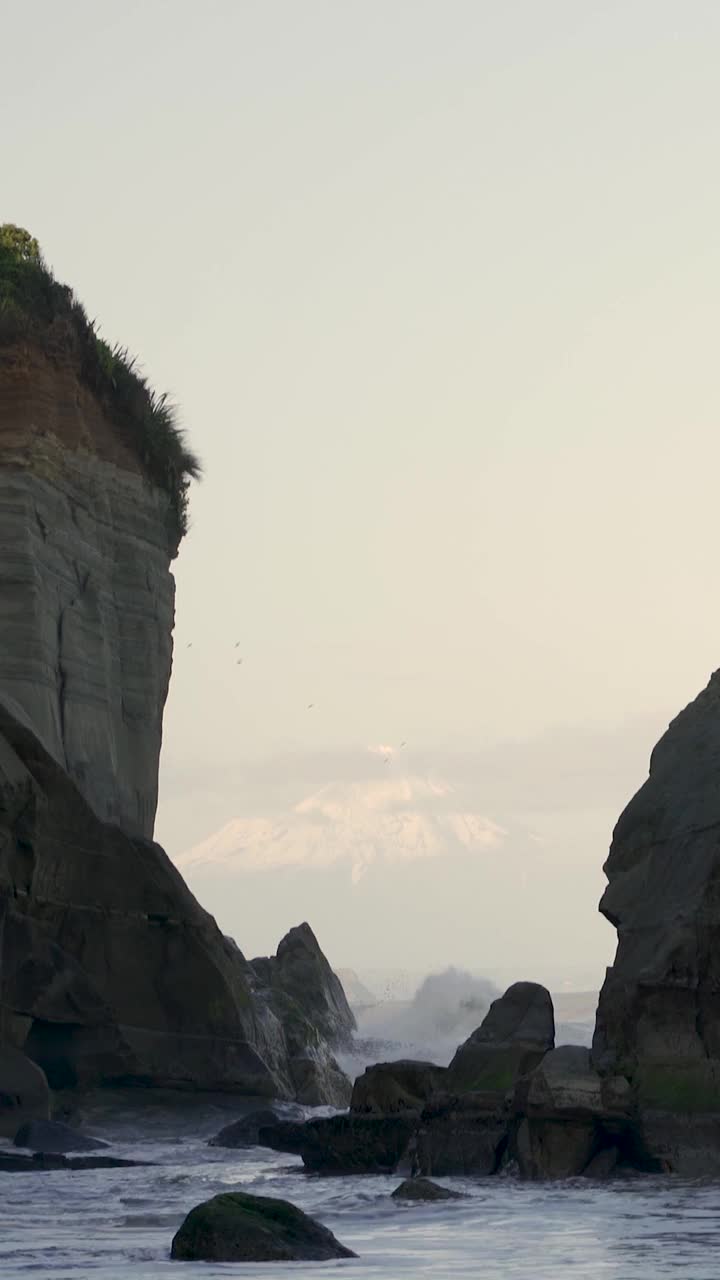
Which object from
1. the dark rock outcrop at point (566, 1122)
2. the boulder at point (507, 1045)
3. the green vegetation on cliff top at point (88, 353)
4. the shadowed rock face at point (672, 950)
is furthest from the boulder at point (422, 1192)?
the green vegetation on cliff top at point (88, 353)

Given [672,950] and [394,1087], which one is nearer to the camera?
[672,950]

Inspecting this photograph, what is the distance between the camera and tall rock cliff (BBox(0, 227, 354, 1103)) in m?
35.6

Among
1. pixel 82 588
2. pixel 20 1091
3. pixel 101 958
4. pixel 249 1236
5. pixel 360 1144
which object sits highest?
pixel 82 588

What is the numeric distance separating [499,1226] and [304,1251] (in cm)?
335

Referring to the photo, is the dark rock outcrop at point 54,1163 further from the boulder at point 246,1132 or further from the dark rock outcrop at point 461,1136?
the boulder at point 246,1132

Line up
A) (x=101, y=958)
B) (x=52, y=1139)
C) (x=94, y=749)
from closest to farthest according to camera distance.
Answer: (x=52, y=1139) < (x=101, y=958) < (x=94, y=749)

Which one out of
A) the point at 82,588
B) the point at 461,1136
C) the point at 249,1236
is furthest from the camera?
the point at 82,588

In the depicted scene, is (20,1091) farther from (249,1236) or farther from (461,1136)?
(249,1236)

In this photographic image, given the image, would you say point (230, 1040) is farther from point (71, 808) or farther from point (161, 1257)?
point (161, 1257)

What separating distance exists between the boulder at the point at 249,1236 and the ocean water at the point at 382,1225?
0.30 metres

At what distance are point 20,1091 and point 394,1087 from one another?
7771 millimetres

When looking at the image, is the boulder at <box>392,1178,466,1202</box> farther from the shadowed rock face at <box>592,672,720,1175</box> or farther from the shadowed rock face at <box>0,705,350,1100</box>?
the shadowed rock face at <box>0,705,350,1100</box>

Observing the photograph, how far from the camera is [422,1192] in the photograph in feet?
71.5

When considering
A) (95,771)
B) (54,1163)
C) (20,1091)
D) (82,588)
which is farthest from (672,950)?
(82,588)
